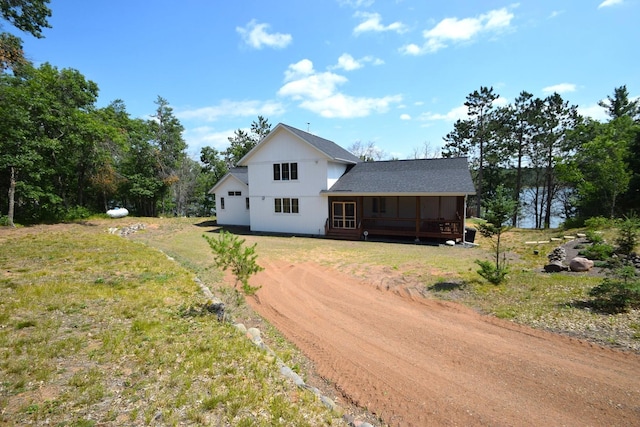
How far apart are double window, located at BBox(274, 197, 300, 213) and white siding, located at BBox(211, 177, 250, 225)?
414 centimetres

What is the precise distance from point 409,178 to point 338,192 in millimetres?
4466

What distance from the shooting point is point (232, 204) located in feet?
81.1

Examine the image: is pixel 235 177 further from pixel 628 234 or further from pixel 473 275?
pixel 628 234

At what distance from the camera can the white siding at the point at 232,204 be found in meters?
24.3

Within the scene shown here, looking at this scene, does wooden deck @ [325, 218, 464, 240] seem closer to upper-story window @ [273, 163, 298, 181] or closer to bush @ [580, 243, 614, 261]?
upper-story window @ [273, 163, 298, 181]

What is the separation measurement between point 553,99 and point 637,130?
23.5ft

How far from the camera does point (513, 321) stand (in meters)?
6.38

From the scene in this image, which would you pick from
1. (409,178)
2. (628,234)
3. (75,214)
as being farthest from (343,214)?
(75,214)

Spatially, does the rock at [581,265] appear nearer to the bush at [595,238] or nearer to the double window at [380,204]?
the bush at [595,238]

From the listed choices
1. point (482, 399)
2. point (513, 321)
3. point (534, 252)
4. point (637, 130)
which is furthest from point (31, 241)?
point (637, 130)

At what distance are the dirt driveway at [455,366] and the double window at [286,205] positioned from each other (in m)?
13.0

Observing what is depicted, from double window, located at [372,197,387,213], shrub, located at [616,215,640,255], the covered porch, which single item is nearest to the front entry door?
the covered porch

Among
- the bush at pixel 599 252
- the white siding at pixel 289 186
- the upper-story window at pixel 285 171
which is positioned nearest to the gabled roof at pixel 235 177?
the white siding at pixel 289 186

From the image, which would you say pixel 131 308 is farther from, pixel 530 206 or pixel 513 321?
pixel 530 206
